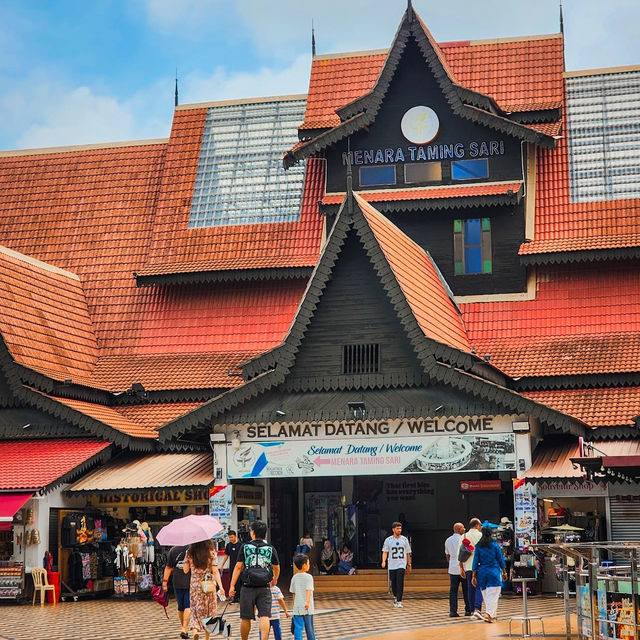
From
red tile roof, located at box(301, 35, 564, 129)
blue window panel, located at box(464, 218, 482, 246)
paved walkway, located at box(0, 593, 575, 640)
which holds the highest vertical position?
red tile roof, located at box(301, 35, 564, 129)

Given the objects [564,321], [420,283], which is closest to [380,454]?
[420,283]

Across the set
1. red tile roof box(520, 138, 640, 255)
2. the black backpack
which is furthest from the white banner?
the black backpack

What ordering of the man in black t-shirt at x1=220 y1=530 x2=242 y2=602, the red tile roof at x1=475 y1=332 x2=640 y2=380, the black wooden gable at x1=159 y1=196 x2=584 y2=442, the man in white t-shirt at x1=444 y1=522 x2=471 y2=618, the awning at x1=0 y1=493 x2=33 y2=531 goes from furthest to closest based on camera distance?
the red tile roof at x1=475 y1=332 x2=640 y2=380 → the awning at x1=0 y1=493 x2=33 y2=531 → the black wooden gable at x1=159 y1=196 x2=584 y2=442 → the man in black t-shirt at x1=220 y1=530 x2=242 y2=602 → the man in white t-shirt at x1=444 y1=522 x2=471 y2=618

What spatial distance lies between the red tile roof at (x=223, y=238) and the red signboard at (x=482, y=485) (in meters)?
7.65

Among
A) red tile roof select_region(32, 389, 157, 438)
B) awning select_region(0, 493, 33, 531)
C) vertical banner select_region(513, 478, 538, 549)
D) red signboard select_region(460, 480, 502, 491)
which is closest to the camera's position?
vertical banner select_region(513, 478, 538, 549)

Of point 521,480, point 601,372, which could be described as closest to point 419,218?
point 601,372

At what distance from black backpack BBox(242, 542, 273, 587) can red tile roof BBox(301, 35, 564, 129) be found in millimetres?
20510

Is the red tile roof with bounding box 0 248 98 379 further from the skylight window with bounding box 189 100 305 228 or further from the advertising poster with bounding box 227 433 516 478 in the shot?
the advertising poster with bounding box 227 433 516 478

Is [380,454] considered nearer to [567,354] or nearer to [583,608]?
[567,354]

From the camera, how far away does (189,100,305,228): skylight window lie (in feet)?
121

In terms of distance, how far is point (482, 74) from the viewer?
3681 cm

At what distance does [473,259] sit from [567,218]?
2.88m

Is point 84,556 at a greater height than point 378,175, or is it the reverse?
point 378,175

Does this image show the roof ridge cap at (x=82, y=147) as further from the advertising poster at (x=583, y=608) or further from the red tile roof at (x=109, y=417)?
the advertising poster at (x=583, y=608)
